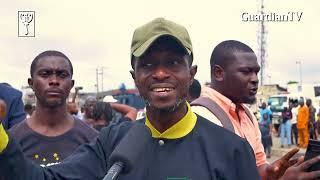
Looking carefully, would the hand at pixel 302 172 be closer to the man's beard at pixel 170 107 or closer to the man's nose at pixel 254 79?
the man's beard at pixel 170 107

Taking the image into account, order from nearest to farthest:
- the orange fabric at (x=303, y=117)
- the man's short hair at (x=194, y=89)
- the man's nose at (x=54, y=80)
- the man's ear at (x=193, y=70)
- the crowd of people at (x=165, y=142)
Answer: the crowd of people at (x=165, y=142)
the man's ear at (x=193, y=70)
the man's nose at (x=54, y=80)
the man's short hair at (x=194, y=89)
the orange fabric at (x=303, y=117)

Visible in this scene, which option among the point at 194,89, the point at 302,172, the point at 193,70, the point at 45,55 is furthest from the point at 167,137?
the point at 194,89

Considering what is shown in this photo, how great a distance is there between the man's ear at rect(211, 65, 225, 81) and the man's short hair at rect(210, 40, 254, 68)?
0.08ft

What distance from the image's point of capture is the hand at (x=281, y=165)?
232cm

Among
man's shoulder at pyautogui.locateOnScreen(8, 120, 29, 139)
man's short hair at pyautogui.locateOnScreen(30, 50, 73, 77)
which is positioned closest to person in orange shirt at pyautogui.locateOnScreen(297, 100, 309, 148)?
man's short hair at pyautogui.locateOnScreen(30, 50, 73, 77)

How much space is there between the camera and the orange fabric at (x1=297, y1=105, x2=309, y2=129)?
14898mm

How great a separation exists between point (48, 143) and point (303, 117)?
499 inches

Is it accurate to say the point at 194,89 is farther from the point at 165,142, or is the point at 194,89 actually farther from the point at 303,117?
the point at 303,117

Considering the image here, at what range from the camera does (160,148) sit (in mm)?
1997

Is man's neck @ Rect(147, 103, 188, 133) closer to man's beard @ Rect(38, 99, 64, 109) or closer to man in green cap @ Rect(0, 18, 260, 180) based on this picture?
man in green cap @ Rect(0, 18, 260, 180)

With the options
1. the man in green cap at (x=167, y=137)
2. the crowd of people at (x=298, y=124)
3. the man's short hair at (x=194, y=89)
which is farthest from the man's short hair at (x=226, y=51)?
the crowd of people at (x=298, y=124)

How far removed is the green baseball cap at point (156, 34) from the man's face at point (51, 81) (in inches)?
59.0

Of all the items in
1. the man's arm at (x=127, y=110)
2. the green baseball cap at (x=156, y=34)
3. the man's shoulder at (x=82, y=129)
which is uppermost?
the green baseball cap at (x=156, y=34)

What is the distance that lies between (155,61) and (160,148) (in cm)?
35
